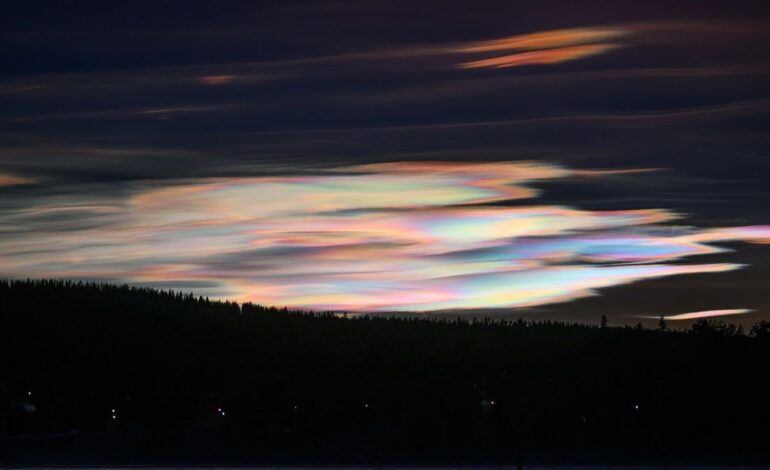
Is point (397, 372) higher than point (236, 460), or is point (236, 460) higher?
point (397, 372)

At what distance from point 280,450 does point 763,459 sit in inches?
2065

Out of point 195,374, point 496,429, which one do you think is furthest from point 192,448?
point 496,429

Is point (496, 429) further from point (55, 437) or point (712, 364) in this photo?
point (55, 437)

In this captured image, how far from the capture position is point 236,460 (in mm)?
165375

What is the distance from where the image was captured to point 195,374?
631 feet

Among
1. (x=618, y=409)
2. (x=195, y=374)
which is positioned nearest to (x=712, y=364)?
(x=618, y=409)

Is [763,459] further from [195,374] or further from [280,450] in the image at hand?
[195,374]

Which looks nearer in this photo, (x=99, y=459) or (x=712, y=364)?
(x=99, y=459)

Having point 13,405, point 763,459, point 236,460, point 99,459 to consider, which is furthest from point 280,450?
point 763,459

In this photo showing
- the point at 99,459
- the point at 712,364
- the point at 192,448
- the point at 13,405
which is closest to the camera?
the point at 99,459

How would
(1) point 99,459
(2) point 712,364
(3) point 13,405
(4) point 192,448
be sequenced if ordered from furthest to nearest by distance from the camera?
(2) point 712,364
(3) point 13,405
(4) point 192,448
(1) point 99,459

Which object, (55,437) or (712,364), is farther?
(712,364)

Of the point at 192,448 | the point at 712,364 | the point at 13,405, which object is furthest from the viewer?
the point at 712,364

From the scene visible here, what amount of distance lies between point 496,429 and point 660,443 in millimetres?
18915
